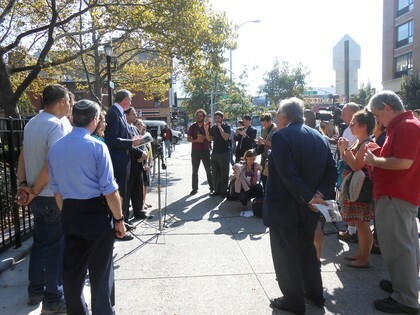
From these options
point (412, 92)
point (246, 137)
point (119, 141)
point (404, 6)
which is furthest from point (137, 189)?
point (404, 6)

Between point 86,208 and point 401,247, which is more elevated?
point 86,208

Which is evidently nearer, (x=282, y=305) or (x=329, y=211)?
(x=329, y=211)

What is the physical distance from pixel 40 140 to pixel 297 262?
2.50 meters

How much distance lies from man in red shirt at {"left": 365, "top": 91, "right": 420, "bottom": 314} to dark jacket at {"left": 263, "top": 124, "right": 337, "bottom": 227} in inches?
17.6

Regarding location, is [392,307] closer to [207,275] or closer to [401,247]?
[401,247]

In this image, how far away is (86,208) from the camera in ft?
9.03

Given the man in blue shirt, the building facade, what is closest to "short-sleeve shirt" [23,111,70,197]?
the man in blue shirt

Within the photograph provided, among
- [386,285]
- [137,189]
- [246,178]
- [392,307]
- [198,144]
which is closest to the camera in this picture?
[392,307]

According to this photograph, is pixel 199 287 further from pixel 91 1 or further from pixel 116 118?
pixel 91 1

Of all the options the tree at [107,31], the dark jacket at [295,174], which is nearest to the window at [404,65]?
the tree at [107,31]

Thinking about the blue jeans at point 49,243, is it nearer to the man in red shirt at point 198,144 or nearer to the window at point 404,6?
the man in red shirt at point 198,144

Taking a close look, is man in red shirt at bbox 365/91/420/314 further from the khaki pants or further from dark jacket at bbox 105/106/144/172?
dark jacket at bbox 105/106/144/172

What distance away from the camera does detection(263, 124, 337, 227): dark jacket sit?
3201 millimetres

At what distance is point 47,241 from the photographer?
11.3 ft
